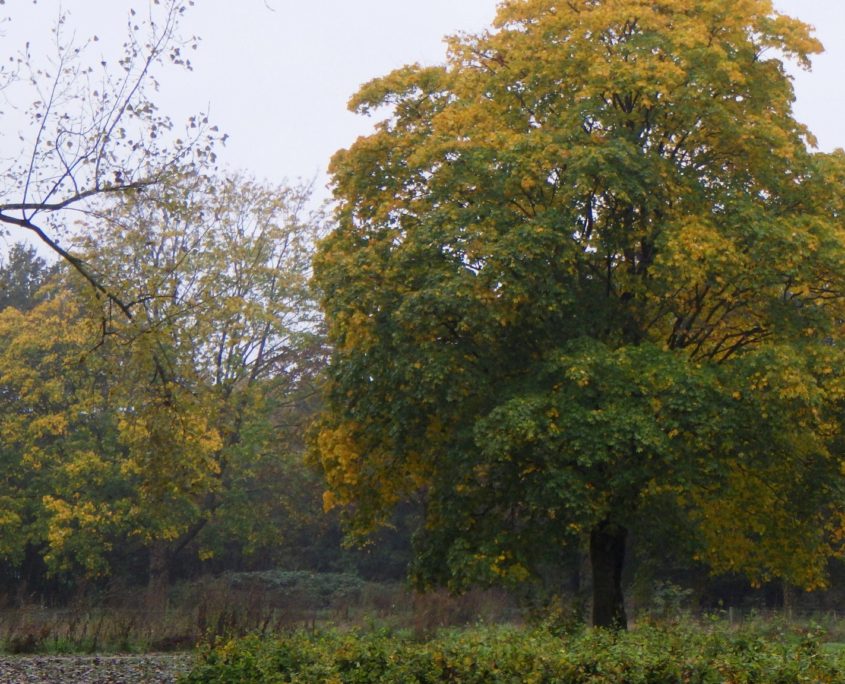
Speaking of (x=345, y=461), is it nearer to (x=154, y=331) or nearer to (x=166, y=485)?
(x=166, y=485)

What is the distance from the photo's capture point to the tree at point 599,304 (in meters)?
14.8

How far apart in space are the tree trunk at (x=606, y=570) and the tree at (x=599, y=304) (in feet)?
0.15

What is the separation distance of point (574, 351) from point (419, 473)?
3744 mm

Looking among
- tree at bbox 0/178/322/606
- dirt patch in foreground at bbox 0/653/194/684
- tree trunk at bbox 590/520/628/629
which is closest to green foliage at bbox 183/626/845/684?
dirt patch in foreground at bbox 0/653/194/684

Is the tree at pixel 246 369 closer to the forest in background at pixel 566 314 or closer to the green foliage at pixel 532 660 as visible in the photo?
the forest in background at pixel 566 314

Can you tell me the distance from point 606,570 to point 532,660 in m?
10.1

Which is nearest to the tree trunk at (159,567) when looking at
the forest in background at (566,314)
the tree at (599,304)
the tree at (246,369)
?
the tree at (246,369)

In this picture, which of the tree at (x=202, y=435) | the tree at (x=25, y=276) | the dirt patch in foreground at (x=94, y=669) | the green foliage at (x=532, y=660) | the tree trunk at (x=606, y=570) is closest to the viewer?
the green foliage at (x=532, y=660)

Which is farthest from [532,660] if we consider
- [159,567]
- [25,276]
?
[25,276]

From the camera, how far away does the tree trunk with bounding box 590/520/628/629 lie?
16672 millimetres

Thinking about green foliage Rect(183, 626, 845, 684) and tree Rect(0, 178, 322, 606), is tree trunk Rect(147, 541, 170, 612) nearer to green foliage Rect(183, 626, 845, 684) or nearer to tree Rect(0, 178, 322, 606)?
tree Rect(0, 178, 322, 606)

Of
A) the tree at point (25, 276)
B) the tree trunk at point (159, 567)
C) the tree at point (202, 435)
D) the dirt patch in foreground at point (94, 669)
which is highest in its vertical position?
the tree at point (25, 276)

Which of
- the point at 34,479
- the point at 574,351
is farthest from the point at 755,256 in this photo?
the point at 34,479

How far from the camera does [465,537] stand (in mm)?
16109
